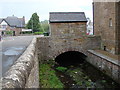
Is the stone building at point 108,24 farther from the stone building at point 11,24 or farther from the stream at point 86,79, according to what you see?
the stone building at point 11,24

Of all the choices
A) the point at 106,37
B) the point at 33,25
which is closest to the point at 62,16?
the point at 106,37

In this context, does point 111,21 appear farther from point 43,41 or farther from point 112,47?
point 43,41

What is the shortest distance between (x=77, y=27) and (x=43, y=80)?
848 centimetres

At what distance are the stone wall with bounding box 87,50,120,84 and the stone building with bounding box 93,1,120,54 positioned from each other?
5.45 ft

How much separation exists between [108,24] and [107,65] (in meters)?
4.96

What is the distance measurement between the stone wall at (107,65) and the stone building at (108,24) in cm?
166

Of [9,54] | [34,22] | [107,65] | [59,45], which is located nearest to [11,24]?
[34,22]

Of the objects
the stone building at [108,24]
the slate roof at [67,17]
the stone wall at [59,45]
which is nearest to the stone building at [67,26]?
the slate roof at [67,17]

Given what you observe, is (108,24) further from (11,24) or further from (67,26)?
(11,24)

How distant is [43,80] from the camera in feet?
35.3

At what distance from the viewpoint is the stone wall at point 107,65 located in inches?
397

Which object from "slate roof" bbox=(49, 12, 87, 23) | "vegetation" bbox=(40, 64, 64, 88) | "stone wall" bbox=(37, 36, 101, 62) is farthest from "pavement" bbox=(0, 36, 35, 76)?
"slate roof" bbox=(49, 12, 87, 23)

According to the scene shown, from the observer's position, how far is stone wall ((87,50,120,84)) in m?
10.1

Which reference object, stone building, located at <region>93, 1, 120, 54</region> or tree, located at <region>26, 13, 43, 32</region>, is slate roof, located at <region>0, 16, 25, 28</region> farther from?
stone building, located at <region>93, 1, 120, 54</region>
